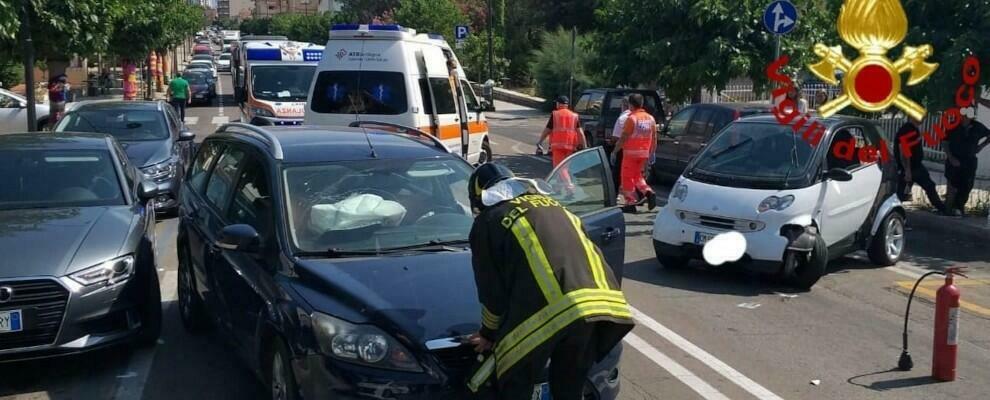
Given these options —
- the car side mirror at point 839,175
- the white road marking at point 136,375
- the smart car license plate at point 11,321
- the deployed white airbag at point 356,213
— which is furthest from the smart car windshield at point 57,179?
the car side mirror at point 839,175

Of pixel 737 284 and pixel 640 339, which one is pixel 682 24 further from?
pixel 640 339

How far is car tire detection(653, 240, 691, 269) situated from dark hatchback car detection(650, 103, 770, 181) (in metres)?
5.23

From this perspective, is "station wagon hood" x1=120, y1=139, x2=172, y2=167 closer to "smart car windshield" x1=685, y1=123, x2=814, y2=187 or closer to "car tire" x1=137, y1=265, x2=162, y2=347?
"car tire" x1=137, y1=265, x2=162, y2=347

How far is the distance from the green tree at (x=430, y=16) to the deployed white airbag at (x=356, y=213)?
43.6m

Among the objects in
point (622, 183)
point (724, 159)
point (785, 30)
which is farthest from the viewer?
point (785, 30)

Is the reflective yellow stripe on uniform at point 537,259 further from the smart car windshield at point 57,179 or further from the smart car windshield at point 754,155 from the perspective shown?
the smart car windshield at point 754,155

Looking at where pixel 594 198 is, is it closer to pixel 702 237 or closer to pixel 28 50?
pixel 702 237

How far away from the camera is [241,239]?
17.6ft

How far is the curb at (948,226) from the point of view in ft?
40.4

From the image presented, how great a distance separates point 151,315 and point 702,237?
5110 mm

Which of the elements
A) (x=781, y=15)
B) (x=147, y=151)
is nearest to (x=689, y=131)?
(x=781, y=15)

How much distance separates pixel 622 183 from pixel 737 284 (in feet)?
12.2

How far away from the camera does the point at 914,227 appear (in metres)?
13.3

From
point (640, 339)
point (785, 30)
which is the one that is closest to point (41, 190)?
point (640, 339)
